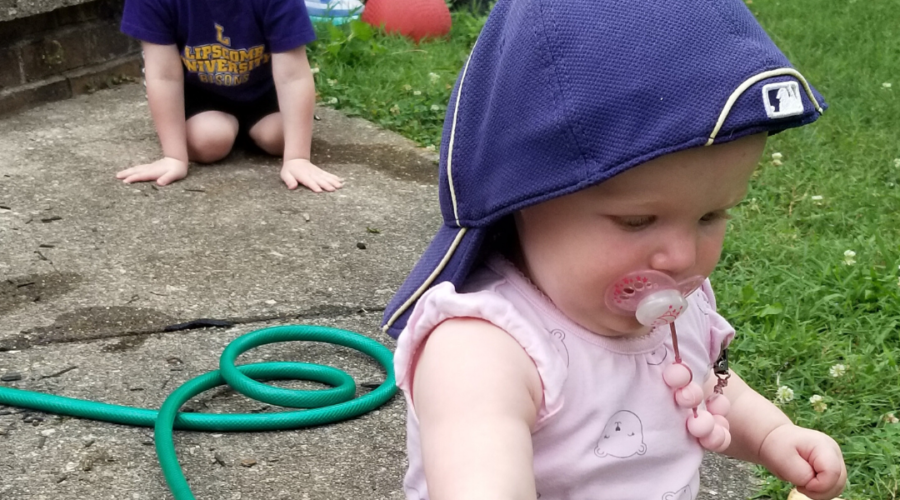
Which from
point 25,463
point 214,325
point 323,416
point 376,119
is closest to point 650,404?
point 323,416

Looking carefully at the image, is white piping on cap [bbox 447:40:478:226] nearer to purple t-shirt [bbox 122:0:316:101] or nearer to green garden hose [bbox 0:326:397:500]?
green garden hose [bbox 0:326:397:500]

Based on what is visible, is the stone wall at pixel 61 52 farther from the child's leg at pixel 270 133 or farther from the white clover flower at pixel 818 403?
the white clover flower at pixel 818 403

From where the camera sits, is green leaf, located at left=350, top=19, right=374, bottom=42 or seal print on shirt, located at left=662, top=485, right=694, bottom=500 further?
green leaf, located at left=350, top=19, right=374, bottom=42

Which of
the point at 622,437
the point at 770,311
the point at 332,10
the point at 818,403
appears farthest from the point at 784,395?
the point at 332,10

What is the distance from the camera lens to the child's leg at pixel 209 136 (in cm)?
362

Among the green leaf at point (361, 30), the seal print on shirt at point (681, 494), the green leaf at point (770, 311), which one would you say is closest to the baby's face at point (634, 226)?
the seal print on shirt at point (681, 494)

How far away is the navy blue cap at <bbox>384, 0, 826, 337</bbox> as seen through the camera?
1.13 meters

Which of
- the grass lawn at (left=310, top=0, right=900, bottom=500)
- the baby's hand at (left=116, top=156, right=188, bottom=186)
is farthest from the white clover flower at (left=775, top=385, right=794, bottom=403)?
the baby's hand at (left=116, top=156, right=188, bottom=186)

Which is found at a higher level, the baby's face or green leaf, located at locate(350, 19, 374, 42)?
the baby's face

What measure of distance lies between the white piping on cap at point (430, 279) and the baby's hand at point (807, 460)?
645 mm

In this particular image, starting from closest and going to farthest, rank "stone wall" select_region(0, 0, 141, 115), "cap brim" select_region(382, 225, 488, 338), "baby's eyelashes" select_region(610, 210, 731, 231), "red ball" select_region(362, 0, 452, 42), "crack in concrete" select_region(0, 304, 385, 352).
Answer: "baby's eyelashes" select_region(610, 210, 731, 231) < "cap brim" select_region(382, 225, 488, 338) < "crack in concrete" select_region(0, 304, 385, 352) < "stone wall" select_region(0, 0, 141, 115) < "red ball" select_region(362, 0, 452, 42)

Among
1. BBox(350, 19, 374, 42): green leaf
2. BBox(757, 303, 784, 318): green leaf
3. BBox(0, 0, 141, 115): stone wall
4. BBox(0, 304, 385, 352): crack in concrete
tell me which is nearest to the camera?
BBox(0, 304, 385, 352): crack in concrete

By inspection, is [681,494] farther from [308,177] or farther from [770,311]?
[308,177]

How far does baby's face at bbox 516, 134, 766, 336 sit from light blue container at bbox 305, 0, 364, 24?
4224 millimetres
